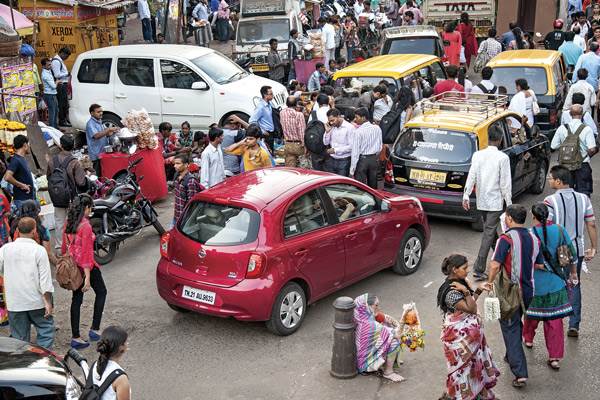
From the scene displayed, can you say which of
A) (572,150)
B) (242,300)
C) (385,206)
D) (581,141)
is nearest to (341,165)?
(385,206)

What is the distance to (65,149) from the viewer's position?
1028 centimetres

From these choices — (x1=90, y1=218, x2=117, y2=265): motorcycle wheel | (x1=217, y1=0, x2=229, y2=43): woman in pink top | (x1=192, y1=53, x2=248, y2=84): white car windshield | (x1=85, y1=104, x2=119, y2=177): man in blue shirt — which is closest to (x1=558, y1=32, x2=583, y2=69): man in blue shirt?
(x1=192, y1=53, x2=248, y2=84): white car windshield

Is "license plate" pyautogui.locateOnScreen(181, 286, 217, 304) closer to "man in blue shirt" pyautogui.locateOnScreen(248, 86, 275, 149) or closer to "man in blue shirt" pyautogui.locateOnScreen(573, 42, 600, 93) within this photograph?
"man in blue shirt" pyautogui.locateOnScreen(248, 86, 275, 149)

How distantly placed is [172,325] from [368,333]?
7.84ft

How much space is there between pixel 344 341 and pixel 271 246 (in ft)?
4.05

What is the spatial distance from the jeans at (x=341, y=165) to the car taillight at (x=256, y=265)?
180 inches

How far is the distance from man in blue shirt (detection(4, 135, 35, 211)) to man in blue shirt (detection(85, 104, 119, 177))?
2.54m

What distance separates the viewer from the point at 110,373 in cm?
546

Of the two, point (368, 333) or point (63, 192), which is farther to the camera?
point (63, 192)

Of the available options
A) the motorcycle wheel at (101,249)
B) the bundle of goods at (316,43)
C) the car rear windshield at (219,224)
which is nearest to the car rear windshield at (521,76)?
the bundle of goods at (316,43)

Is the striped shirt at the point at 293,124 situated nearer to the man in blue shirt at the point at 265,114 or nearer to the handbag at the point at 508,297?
the man in blue shirt at the point at 265,114

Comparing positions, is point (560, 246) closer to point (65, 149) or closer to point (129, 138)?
point (65, 149)

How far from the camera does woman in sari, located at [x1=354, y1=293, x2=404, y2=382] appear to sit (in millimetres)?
7488

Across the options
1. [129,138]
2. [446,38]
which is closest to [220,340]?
[129,138]
